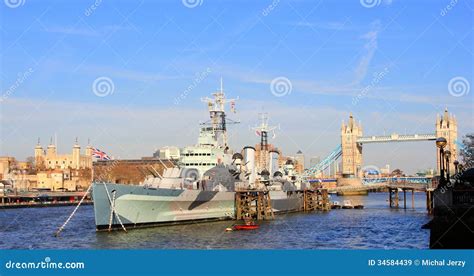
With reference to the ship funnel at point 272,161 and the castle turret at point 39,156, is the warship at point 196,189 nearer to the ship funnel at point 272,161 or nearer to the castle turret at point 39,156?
the ship funnel at point 272,161

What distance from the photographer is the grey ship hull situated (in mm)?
42281

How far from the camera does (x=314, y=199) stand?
87312 millimetres

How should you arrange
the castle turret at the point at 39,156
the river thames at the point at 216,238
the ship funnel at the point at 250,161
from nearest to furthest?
1. the river thames at the point at 216,238
2. the ship funnel at the point at 250,161
3. the castle turret at the point at 39,156

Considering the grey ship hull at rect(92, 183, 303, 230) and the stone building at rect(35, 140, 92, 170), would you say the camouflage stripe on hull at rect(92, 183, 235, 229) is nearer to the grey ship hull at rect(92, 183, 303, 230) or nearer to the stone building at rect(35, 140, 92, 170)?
the grey ship hull at rect(92, 183, 303, 230)

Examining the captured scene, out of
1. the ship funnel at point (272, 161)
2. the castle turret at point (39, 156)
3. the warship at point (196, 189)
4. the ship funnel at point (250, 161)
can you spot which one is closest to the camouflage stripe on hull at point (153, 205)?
the warship at point (196, 189)

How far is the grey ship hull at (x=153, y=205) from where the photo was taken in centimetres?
4228

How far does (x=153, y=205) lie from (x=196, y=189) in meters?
5.77

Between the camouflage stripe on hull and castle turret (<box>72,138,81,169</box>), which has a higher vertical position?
castle turret (<box>72,138,81,169</box>)

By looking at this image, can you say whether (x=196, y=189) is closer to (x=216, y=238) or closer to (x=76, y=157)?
(x=216, y=238)

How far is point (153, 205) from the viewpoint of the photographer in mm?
45688

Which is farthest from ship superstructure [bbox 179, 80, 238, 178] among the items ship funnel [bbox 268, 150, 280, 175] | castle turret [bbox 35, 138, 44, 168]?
castle turret [bbox 35, 138, 44, 168]

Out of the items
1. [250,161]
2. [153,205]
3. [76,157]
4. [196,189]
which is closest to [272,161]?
[250,161]

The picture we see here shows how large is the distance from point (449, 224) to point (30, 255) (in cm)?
1909

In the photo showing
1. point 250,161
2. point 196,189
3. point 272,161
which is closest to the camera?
point 196,189
